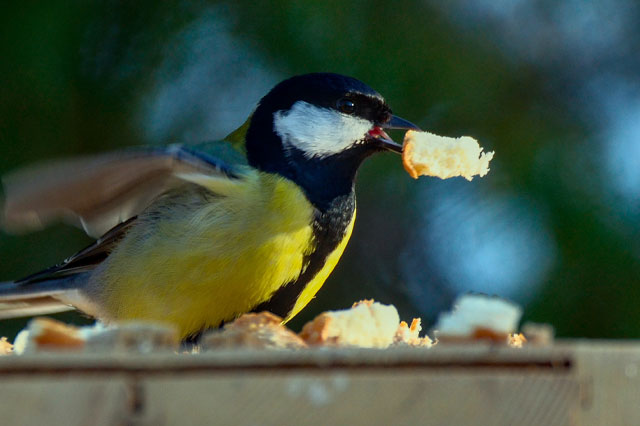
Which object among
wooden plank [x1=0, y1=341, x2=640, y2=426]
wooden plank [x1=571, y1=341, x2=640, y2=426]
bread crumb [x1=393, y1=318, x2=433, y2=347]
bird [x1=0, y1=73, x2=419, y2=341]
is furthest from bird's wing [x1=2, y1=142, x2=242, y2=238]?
wooden plank [x1=571, y1=341, x2=640, y2=426]

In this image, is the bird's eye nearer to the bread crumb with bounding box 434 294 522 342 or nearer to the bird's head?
the bird's head

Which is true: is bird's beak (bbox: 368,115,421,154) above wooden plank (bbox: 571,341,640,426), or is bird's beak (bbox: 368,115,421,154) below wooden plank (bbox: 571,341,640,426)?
above

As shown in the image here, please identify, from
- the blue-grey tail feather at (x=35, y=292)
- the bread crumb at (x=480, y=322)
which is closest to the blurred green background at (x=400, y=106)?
the blue-grey tail feather at (x=35, y=292)

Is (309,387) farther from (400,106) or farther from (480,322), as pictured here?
(400,106)

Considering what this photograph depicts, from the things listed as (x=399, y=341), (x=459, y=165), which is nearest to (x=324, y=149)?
(x=459, y=165)

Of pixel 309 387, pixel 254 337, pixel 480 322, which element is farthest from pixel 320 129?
pixel 309 387

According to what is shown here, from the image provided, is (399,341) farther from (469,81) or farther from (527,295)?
(469,81)

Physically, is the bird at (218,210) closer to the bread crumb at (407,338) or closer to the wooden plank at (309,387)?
the bread crumb at (407,338)
